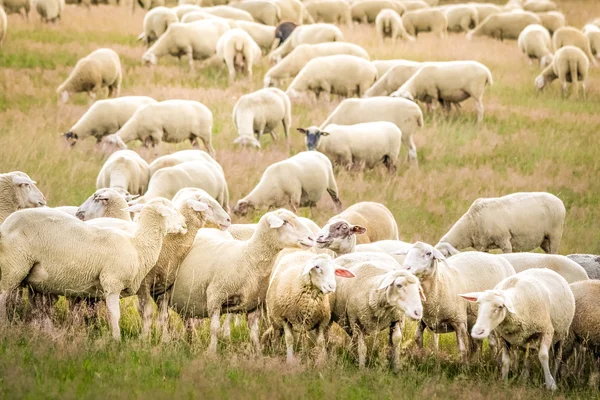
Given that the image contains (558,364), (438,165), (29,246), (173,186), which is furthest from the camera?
(438,165)

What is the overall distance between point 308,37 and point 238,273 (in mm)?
19561

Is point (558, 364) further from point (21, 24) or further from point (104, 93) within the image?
point (21, 24)

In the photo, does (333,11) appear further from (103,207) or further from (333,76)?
(103,207)

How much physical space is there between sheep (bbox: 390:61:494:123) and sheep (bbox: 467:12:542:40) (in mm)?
14237

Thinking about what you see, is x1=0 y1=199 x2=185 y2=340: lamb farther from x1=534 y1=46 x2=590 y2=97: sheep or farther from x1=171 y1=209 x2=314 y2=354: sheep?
x1=534 y1=46 x2=590 y2=97: sheep

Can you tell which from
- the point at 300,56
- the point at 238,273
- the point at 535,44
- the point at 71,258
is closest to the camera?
the point at 71,258

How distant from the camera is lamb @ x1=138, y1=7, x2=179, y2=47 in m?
27.5

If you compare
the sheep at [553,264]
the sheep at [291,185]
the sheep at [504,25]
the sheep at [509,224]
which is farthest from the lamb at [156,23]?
the sheep at [553,264]

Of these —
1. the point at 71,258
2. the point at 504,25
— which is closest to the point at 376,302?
the point at 71,258

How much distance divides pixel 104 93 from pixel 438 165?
8.29 metres

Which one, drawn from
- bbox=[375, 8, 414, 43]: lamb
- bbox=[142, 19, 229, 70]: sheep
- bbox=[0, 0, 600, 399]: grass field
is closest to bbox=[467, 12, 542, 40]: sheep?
bbox=[0, 0, 600, 399]: grass field

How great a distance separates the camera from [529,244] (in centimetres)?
1409

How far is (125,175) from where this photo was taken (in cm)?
1388

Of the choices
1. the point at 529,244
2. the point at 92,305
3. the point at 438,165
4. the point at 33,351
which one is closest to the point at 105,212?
the point at 92,305
